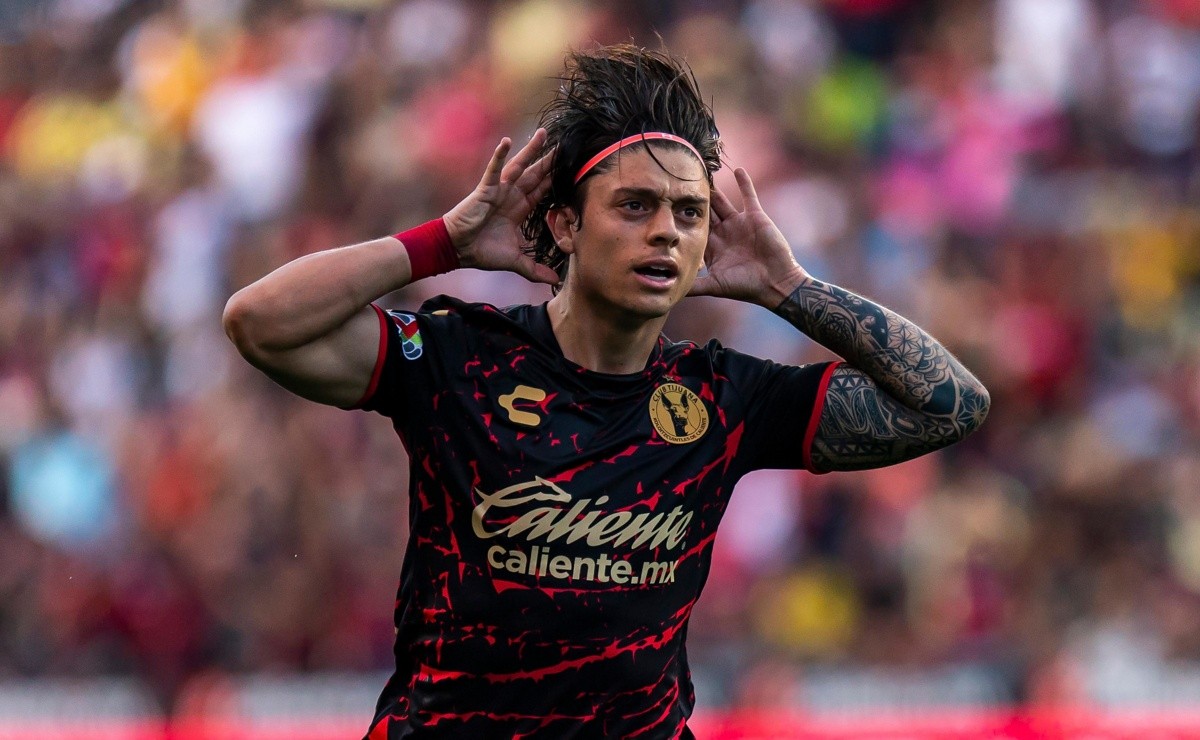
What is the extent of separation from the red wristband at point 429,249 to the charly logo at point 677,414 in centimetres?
59

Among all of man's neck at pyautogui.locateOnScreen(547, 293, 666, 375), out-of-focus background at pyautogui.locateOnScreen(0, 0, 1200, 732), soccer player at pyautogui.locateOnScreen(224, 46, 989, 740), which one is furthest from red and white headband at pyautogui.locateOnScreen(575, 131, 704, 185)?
out-of-focus background at pyautogui.locateOnScreen(0, 0, 1200, 732)

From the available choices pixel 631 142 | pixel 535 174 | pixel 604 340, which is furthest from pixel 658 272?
pixel 535 174

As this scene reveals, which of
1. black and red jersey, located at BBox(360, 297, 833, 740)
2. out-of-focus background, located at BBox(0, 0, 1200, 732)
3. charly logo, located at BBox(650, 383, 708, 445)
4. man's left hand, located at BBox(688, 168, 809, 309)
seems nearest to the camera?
black and red jersey, located at BBox(360, 297, 833, 740)

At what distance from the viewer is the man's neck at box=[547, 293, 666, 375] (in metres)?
4.21

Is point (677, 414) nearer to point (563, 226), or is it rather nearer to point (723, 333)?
point (563, 226)

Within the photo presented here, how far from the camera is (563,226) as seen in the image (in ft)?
14.2

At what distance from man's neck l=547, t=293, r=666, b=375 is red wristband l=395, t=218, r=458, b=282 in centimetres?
33

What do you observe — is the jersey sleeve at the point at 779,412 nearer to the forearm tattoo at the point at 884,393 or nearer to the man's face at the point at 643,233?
the forearm tattoo at the point at 884,393

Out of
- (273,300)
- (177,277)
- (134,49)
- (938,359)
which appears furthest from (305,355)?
(134,49)

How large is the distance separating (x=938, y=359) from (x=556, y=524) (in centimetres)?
109

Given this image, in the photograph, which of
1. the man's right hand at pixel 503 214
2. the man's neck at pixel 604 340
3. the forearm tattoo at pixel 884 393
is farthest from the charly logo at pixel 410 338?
the forearm tattoo at pixel 884 393

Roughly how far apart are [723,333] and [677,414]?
5.39 meters

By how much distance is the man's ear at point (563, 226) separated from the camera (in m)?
4.27

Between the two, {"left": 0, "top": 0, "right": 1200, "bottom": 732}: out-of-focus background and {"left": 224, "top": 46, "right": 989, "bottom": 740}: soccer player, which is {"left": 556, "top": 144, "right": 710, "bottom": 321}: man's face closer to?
{"left": 224, "top": 46, "right": 989, "bottom": 740}: soccer player
